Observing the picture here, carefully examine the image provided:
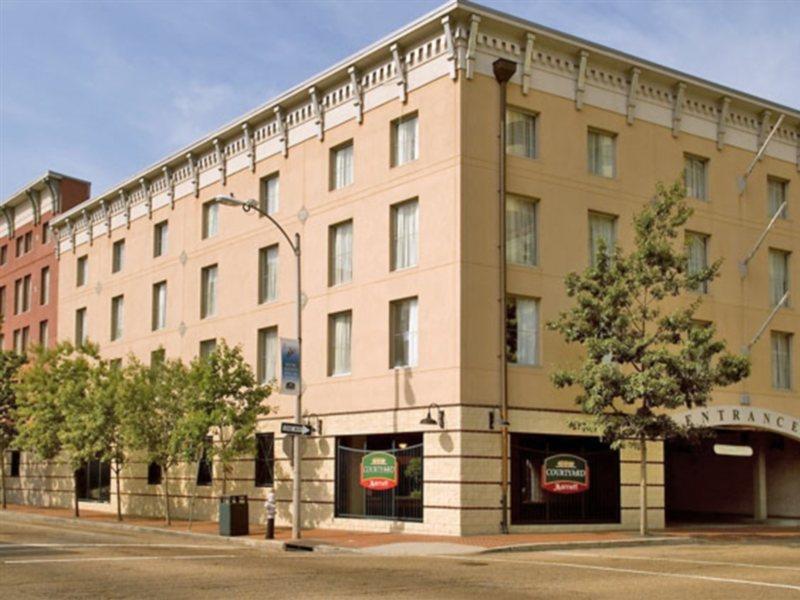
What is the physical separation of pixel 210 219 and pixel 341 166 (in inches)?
337

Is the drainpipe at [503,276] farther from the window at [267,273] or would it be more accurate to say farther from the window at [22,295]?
the window at [22,295]

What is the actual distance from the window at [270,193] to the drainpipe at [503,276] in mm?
9972

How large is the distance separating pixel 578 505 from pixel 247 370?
11206 mm

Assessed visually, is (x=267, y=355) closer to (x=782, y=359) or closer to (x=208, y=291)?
(x=208, y=291)

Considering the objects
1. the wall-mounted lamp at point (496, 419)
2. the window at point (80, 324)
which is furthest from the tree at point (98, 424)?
the wall-mounted lamp at point (496, 419)

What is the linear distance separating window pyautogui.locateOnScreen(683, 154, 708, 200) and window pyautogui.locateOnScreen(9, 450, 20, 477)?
38.2m

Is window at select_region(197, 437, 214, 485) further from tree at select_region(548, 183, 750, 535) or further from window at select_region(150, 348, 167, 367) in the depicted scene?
tree at select_region(548, 183, 750, 535)

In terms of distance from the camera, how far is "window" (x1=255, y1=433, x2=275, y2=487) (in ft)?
117

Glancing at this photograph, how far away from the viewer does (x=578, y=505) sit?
30.2 meters

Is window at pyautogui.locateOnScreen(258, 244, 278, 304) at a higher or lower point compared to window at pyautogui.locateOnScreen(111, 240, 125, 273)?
lower

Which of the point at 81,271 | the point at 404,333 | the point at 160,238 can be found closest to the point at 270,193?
the point at 160,238

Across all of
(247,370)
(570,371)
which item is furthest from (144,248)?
(570,371)

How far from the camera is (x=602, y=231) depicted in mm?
32125

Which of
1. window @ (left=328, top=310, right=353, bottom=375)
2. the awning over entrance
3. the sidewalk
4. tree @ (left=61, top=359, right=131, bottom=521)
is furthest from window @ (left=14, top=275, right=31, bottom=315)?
the awning over entrance
